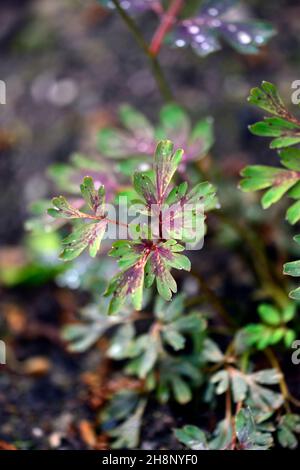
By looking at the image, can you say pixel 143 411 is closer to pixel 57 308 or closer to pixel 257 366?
pixel 257 366

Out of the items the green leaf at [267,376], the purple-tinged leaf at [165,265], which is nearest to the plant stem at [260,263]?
the green leaf at [267,376]

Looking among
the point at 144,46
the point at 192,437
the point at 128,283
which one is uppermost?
the point at 144,46

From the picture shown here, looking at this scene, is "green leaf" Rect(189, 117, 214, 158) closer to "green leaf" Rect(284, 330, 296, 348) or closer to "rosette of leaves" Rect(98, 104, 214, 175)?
"rosette of leaves" Rect(98, 104, 214, 175)

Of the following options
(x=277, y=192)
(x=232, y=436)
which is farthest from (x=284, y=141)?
(x=232, y=436)

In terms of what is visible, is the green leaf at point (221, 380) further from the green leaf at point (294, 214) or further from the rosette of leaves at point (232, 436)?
the green leaf at point (294, 214)

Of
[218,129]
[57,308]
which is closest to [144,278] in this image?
[57,308]

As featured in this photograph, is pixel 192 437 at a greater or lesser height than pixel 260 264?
lesser

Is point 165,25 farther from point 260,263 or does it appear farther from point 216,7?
point 260,263
